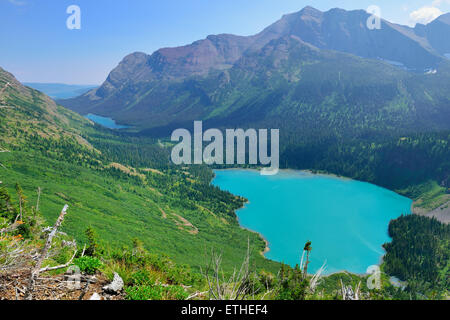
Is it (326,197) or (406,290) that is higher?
(326,197)

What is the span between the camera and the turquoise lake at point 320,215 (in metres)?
80.4

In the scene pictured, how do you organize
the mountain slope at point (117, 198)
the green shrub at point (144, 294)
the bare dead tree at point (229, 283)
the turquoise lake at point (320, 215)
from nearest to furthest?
the bare dead tree at point (229, 283), the green shrub at point (144, 294), the mountain slope at point (117, 198), the turquoise lake at point (320, 215)

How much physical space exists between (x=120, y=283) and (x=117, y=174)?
110995mm

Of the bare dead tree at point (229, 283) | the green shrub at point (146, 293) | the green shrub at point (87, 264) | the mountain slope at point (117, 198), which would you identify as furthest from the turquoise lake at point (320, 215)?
the green shrub at point (87, 264)

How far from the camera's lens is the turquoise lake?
264 feet

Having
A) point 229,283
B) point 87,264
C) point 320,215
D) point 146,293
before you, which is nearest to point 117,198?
point 320,215

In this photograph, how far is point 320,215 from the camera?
350ft

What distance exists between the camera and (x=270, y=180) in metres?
158

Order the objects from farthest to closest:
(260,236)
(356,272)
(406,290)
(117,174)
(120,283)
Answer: (117,174)
(260,236)
(356,272)
(406,290)
(120,283)

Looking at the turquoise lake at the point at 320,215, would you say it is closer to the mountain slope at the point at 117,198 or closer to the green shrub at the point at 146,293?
the mountain slope at the point at 117,198

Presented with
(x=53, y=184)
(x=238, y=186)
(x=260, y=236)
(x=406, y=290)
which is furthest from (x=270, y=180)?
(x=53, y=184)

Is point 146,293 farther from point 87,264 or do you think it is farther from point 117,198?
point 117,198
